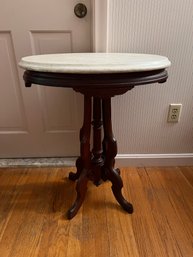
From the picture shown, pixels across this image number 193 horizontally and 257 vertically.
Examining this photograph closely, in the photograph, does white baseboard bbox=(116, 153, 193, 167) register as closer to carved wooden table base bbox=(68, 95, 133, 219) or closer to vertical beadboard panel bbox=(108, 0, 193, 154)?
vertical beadboard panel bbox=(108, 0, 193, 154)

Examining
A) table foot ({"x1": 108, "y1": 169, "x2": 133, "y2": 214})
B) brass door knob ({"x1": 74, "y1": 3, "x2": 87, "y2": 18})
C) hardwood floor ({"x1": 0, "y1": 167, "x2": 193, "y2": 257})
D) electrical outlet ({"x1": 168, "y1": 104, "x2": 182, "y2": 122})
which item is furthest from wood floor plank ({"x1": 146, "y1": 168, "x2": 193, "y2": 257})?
brass door knob ({"x1": 74, "y1": 3, "x2": 87, "y2": 18})

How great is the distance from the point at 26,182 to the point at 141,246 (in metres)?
0.76

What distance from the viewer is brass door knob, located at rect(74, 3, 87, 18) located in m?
1.04

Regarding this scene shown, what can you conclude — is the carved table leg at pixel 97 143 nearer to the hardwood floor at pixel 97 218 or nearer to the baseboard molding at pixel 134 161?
the hardwood floor at pixel 97 218

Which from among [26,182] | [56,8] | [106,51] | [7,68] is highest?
[56,8]

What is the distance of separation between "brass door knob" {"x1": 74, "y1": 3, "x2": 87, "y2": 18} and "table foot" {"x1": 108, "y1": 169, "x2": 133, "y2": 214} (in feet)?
2.68

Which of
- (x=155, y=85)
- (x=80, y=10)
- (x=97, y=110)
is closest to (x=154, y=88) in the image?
(x=155, y=85)

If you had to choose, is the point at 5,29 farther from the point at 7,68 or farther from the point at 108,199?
the point at 108,199

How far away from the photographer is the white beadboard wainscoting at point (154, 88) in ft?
Result: 3.27

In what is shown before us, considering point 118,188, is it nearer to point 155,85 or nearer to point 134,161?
point 134,161

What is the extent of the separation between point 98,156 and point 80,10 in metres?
0.76

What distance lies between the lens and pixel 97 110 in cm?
94

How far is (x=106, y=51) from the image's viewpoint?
41.6 inches

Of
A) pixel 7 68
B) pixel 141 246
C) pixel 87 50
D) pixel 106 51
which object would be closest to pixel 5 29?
pixel 7 68
